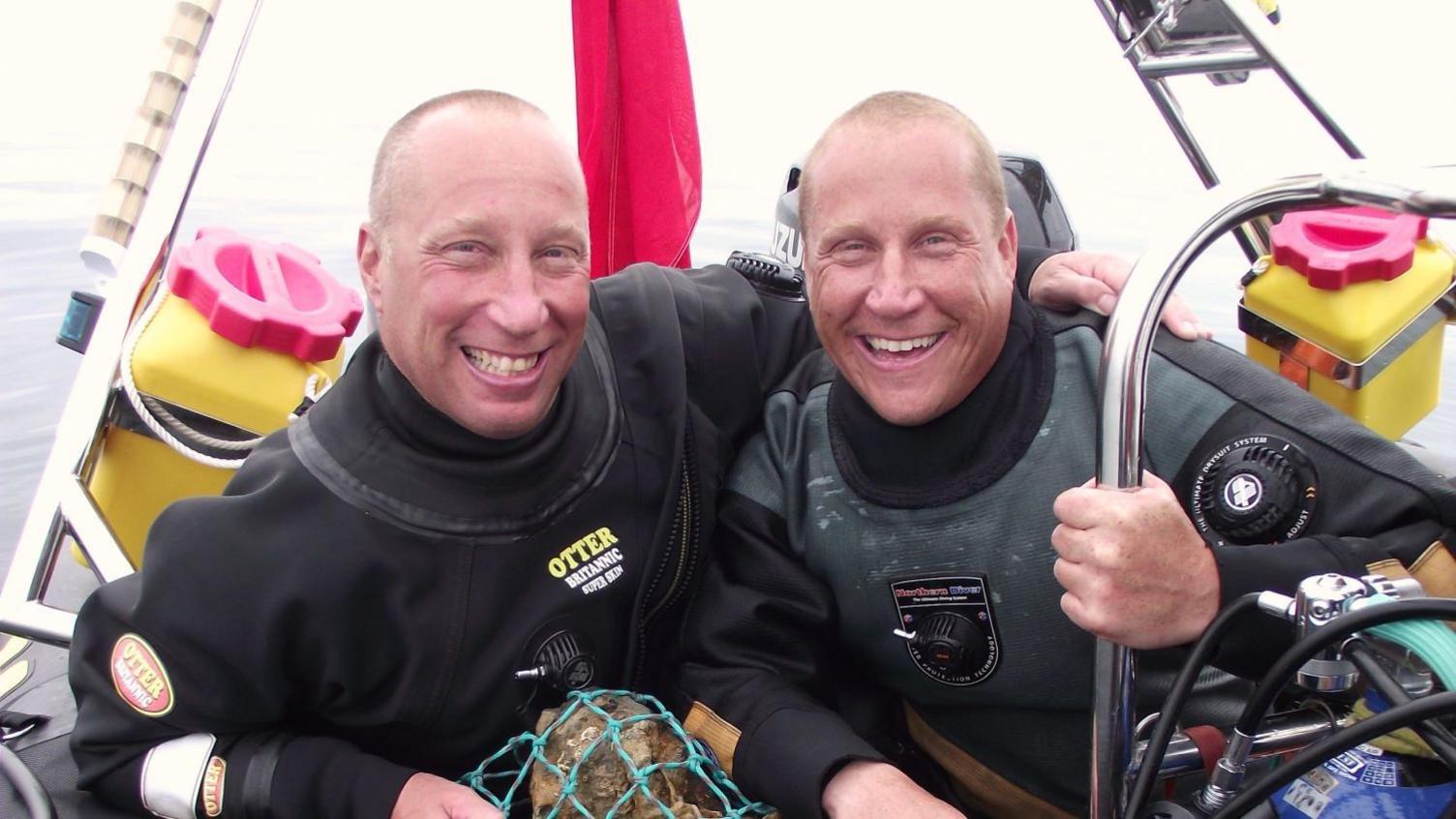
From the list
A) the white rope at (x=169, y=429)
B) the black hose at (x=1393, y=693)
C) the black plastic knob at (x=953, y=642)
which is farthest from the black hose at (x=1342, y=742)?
the white rope at (x=169, y=429)

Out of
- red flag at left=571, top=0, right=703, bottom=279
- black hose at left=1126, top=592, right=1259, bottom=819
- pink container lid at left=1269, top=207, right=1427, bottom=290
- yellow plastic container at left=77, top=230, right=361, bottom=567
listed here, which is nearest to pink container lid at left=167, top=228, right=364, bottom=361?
yellow plastic container at left=77, top=230, right=361, bottom=567

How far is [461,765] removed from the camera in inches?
64.8

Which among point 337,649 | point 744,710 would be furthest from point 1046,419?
point 337,649

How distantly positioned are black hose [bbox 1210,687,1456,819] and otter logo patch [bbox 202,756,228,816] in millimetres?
1116

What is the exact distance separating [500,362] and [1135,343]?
75cm

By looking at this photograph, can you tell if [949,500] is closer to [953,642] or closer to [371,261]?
[953,642]

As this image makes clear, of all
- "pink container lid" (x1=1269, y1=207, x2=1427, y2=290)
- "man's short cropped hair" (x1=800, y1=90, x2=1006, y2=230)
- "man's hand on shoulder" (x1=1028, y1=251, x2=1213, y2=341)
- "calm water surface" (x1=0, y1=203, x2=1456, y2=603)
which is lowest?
"calm water surface" (x1=0, y1=203, x2=1456, y2=603)

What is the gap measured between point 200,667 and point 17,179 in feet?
25.5

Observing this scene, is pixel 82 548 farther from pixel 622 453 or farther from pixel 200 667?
pixel 622 453

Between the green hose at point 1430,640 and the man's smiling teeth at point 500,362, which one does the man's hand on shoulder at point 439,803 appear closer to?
the man's smiling teeth at point 500,362

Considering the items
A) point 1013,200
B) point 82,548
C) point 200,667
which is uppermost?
point 1013,200

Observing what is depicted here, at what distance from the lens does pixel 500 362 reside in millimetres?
1521

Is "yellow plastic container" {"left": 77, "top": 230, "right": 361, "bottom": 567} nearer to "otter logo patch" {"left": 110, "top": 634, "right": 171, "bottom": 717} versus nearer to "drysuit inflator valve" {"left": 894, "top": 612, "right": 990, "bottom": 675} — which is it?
"otter logo patch" {"left": 110, "top": 634, "right": 171, "bottom": 717}

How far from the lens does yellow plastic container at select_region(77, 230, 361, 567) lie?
6.40 feet
